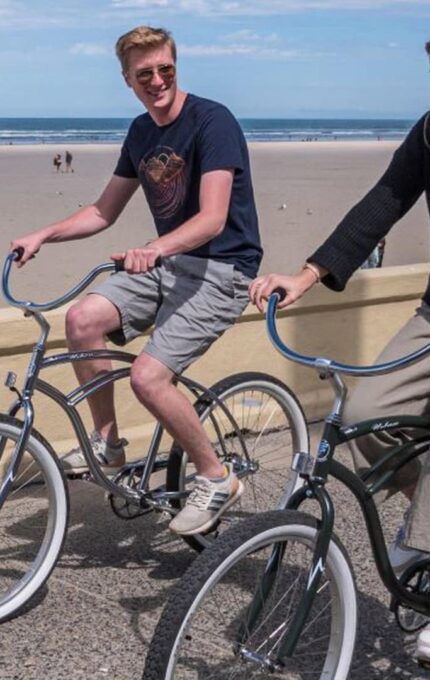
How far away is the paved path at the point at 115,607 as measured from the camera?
12.9 ft

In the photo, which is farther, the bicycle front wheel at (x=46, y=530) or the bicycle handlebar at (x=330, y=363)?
the bicycle front wheel at (x=46, y=530)

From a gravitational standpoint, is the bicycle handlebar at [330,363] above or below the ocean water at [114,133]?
above

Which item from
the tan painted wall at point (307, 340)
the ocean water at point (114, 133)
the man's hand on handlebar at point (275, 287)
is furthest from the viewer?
the ocean water at point (114, 133)

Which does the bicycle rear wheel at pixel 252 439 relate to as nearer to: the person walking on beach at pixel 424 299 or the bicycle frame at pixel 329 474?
the person walking on beach at pixel 424 299

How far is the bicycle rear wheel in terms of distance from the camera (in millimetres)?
4754

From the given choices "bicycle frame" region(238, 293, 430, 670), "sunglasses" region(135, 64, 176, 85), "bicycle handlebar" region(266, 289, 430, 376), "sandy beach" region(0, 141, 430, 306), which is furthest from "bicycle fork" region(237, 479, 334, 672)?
"sandy beach" region(0, 141, 430, 306)

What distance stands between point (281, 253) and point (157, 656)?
16330 mm

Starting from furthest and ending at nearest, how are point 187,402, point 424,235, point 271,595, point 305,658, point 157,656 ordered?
1. point 424,235
2. point 187,402
3. point 305,658
4. point 271,595
5. point 157,656

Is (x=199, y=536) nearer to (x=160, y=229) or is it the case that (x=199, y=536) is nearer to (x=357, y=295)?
(x=160, y=229)

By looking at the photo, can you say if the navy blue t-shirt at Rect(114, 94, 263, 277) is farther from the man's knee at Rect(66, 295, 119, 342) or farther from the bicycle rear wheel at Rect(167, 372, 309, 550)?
the bicycle rear wheel at Rect(167, 372, 309, 550)

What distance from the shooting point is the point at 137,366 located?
4320 millimetres

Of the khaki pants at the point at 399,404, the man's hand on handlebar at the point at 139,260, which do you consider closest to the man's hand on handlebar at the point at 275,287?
the khaki pants at the point at 399,404

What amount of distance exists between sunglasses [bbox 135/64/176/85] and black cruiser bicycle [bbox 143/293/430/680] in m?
1.48

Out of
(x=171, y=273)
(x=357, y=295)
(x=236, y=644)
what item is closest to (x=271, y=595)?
(x=236, y=644)
